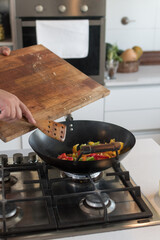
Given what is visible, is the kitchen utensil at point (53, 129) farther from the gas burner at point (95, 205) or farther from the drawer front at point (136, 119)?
the drawer front at point (136, 119)

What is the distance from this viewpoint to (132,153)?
4.51ft

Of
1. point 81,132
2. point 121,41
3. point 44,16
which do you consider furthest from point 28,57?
point 121,41

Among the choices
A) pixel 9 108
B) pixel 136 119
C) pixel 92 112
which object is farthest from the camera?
pixel 136 119

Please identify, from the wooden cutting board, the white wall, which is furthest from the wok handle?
the white wall

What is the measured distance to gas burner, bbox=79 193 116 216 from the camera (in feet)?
3.21

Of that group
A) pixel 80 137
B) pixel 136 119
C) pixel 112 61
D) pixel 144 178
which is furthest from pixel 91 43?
pixel 144 178

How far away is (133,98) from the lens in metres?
2.64

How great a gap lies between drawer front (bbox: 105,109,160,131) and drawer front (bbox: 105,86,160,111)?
4cm

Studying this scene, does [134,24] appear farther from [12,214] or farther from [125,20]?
[12,214]

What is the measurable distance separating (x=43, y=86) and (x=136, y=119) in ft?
5.31

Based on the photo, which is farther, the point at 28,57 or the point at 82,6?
the point at 82,6

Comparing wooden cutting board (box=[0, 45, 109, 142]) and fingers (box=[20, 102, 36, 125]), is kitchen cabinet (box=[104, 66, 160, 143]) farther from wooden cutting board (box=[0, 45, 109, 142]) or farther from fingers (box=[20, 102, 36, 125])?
fingers (box=[20, 102, 36, 125])

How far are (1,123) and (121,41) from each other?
220 centimetres

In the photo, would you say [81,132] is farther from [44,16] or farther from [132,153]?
[44,16]
